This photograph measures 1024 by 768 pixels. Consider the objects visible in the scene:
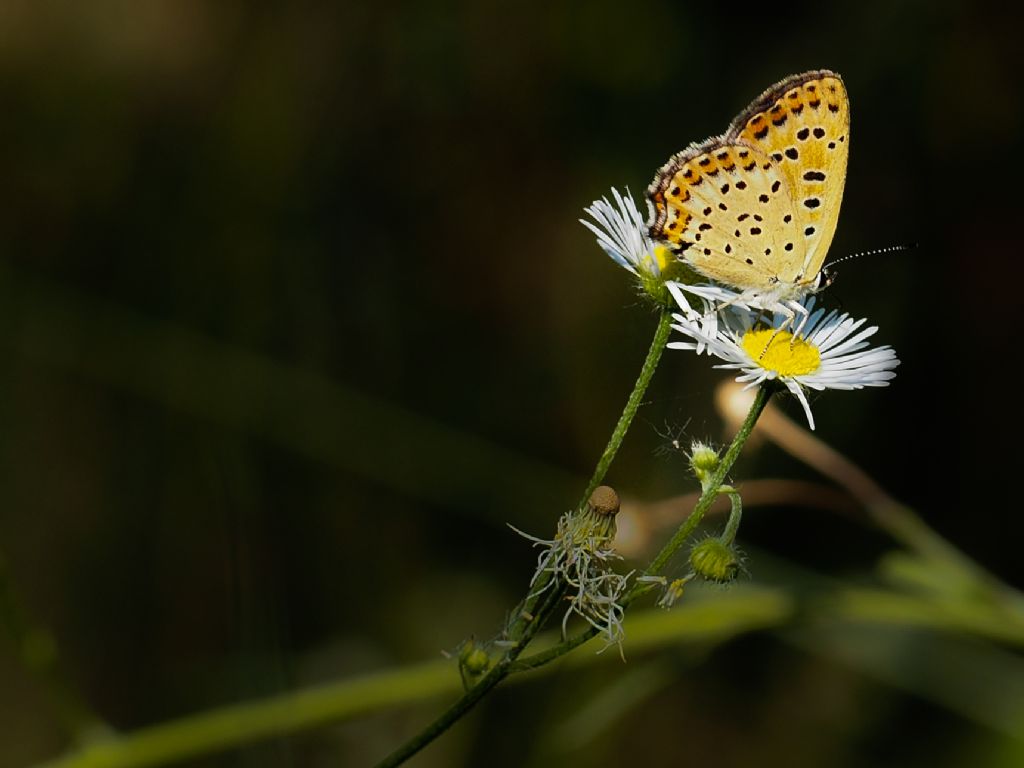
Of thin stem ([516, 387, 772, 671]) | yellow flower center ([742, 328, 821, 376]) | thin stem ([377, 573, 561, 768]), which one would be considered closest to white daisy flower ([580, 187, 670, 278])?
yellow flower center ([742, 328, 821, 376])

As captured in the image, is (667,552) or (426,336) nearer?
(667,552)

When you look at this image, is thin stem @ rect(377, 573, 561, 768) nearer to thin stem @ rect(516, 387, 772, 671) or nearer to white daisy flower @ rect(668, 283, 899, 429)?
thin stem @ rect(516, 387, 772, 671)

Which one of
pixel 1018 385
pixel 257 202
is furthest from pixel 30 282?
pixel 1018 385

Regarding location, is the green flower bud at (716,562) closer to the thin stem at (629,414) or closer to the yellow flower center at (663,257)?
the thin stem at (629,414)

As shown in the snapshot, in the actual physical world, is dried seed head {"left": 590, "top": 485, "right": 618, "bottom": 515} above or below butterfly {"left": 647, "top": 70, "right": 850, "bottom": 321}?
below

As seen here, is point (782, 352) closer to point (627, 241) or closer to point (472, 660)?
point (627, 241)

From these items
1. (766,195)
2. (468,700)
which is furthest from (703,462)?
(766,195)
